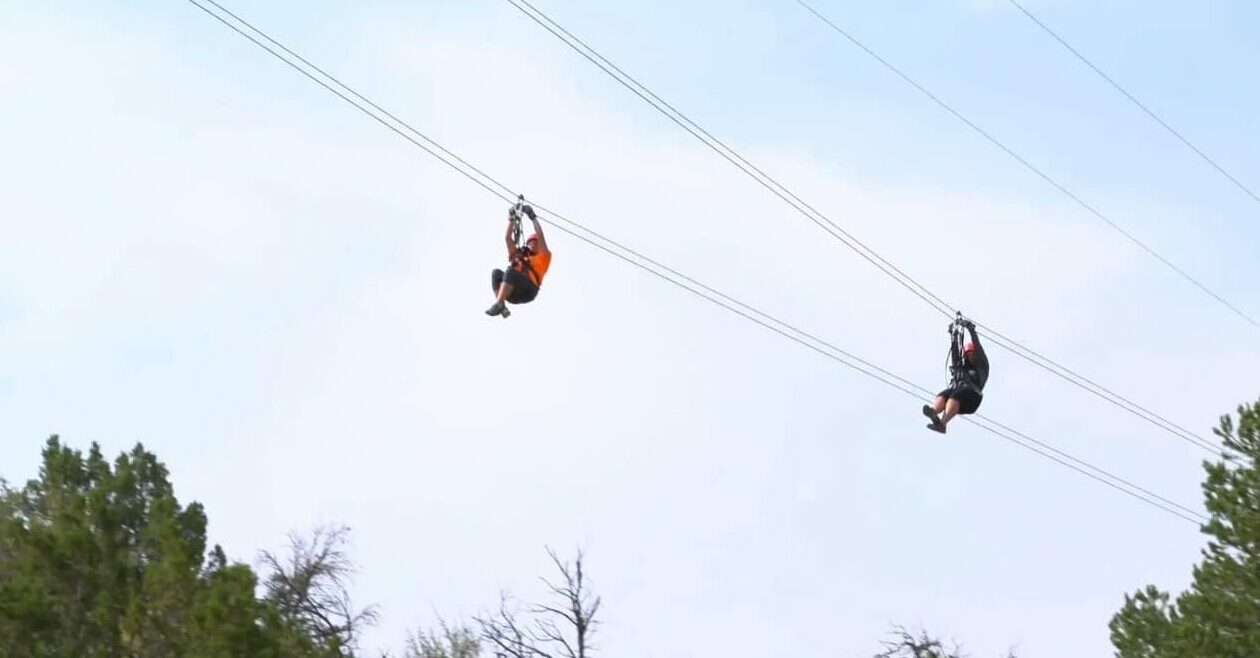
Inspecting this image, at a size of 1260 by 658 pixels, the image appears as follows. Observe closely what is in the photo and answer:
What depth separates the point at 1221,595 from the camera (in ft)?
105

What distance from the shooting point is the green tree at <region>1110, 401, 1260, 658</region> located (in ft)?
101

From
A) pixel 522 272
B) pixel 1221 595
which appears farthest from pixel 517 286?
pixel 1221 595

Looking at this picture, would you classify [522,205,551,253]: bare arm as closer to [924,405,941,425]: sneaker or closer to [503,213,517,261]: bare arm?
[503,213,517,261]: bare arm

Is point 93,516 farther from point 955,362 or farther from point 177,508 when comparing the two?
point 955,362

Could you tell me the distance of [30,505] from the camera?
1421 inches

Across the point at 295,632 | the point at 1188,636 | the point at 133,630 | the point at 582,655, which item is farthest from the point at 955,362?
the point at 582,655

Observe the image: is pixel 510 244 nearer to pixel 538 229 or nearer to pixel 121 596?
pixel 538 229

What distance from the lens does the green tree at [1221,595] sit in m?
30.7

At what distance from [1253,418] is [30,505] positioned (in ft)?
76.4

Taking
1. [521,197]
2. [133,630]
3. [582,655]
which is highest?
[582,655]

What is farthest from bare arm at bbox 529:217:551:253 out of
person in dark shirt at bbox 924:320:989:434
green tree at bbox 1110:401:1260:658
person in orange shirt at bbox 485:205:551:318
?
green tree at bbox 1110:401:1260:658

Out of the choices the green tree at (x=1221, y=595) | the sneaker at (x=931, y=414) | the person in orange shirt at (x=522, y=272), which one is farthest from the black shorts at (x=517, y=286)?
the green tree at (x=1221, y=595)

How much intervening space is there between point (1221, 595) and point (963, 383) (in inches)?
559

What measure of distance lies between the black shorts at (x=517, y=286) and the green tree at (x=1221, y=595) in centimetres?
1781
